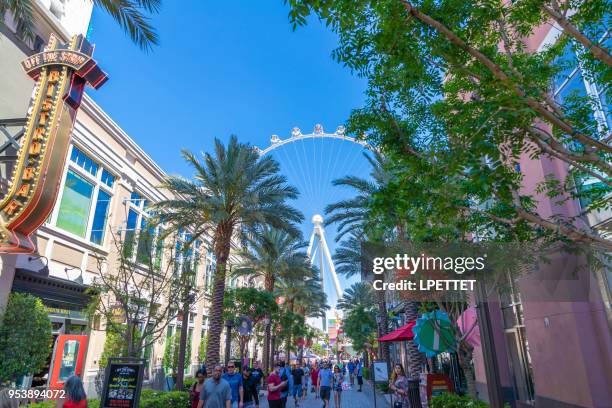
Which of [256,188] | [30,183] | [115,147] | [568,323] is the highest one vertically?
[115,147]

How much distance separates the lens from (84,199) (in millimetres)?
18141

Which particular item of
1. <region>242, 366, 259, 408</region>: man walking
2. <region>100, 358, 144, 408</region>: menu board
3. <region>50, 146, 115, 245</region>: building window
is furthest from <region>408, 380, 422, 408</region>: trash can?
<region>50, 146, 115, 245</region>: building window

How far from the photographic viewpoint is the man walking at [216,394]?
7.86 metres

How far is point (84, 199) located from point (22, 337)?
26.4 ft

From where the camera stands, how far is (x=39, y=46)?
1512cm

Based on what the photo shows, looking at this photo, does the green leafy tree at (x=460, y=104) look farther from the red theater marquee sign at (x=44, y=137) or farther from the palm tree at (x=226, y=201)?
the palm tree at (x=226, y=201)

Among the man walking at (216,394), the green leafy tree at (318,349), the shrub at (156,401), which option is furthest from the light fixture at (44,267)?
the green leafy tree at (318,349)

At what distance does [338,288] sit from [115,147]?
66.8 metres

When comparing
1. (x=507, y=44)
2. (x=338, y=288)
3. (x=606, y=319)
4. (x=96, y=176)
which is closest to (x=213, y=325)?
(x=96, y=176)

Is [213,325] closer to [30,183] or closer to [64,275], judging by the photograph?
[64,275]

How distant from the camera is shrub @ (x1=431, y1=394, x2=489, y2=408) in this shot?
935 centimetres

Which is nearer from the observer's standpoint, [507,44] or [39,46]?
[507,44]

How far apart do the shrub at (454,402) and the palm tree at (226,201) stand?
33.4 feet

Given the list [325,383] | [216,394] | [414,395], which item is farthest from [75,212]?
[414,395]
